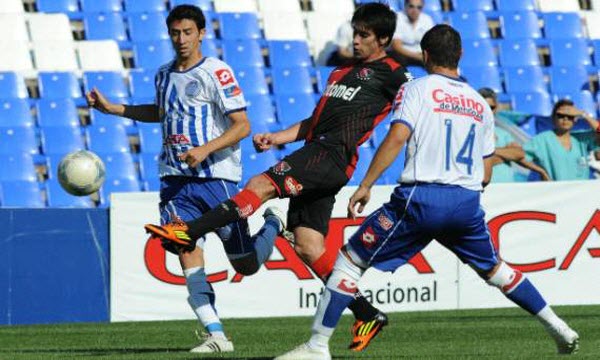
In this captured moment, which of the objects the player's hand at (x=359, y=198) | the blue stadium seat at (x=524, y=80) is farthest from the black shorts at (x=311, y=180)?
the blue stadium seat at (x=524, y=80)

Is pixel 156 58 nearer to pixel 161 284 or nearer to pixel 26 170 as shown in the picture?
pixel 26 170

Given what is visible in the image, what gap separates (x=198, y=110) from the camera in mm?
7926

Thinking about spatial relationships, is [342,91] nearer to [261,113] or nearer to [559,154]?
[559,154]

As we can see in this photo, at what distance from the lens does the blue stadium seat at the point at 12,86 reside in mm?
16031

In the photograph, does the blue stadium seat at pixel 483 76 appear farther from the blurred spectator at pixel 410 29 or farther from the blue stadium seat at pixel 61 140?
the blue stadium seat at pixel 61 140

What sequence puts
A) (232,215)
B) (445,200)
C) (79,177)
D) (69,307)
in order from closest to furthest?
(445,200), (232,215), (79,177), (69,307)

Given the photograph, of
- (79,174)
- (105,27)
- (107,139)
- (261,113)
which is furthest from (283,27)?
(79,174)

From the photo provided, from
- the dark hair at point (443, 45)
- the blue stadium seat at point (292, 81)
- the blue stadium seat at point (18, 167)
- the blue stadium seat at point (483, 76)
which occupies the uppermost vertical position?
the dark hair at point (443, 45)

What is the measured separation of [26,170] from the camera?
599 inches

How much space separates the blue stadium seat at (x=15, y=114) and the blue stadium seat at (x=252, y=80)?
278cm

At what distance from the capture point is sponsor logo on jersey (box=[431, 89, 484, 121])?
21.3 ft

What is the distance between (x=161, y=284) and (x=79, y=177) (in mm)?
1833

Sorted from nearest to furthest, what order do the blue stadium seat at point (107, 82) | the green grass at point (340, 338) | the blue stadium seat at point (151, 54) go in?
1. the green grass at point (340, 338)
2. the blue stadium seat at point (107, 82)
3. the blue stadium seat at point (151, 54)

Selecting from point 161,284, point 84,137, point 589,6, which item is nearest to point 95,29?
point 84,137
